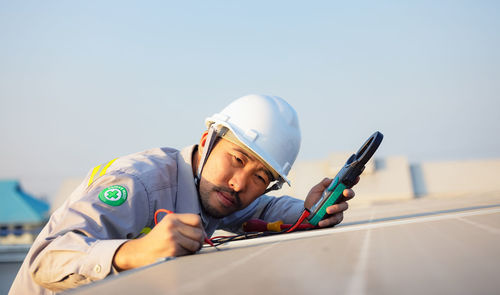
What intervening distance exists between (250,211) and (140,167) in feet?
3.67

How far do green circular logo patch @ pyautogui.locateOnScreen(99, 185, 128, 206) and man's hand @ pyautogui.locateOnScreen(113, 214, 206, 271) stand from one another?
0.91ft

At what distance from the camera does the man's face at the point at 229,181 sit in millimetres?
1862

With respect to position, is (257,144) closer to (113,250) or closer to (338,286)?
(113,250)

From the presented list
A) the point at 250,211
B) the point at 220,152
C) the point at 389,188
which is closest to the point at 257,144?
the point at 220,152

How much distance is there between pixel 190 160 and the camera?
1881 mm

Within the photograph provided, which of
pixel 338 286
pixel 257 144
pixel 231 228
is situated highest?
pixel 338 286

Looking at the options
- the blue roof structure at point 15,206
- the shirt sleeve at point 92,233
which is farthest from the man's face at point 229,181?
the blue roof structure at point 15,206

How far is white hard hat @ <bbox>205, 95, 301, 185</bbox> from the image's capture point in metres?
2.03

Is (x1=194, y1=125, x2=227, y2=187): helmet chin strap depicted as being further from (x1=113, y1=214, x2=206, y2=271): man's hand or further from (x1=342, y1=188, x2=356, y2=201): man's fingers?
(x1=113, y1=214, x2=206, y2=271): man's hand

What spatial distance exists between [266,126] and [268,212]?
694 millimetres

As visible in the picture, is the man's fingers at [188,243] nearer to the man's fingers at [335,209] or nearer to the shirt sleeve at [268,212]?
the man's fingers at [335,209]

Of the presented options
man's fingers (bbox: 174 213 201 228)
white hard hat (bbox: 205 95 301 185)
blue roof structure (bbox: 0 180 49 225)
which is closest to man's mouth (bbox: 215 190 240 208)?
white hard hat (bbox: 205 95 301 185)

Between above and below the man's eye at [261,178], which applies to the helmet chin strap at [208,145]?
above

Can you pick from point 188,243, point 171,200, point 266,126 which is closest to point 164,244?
point 188,243
